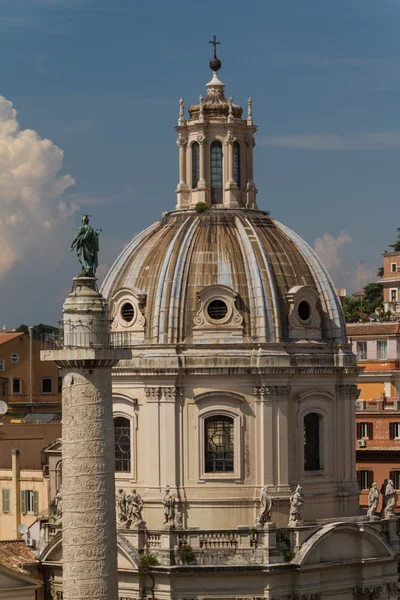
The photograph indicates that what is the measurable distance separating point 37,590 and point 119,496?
15.1ft

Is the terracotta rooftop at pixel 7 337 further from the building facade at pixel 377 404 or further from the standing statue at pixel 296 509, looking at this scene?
the standing statue at pixel 296 509

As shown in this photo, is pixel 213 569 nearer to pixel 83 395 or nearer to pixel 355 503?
pixel 355 503

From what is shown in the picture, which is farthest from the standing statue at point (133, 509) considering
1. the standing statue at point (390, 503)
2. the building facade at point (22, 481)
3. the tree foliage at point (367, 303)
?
the tree foliage at point (367, 303)

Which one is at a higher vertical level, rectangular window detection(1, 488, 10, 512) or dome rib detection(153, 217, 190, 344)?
dome rib detection(153, 217, 190, 344)

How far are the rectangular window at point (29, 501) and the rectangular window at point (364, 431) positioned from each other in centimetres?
1554

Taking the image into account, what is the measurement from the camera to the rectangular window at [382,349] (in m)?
126

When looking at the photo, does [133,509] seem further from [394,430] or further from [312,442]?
[394,430]

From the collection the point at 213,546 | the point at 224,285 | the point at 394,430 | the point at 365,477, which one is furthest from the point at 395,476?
the point at 213,546

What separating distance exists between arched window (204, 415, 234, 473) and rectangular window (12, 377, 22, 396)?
4067cm

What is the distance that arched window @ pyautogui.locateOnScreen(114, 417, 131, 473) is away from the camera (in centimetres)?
8950

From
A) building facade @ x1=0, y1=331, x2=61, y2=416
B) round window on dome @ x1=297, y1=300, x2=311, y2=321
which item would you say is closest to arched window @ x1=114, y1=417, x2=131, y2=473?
round window on dome @ x1=297, y1=300, x2=311, y2=321

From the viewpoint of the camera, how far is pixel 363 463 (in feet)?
349

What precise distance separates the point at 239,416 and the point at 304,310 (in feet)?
17.0

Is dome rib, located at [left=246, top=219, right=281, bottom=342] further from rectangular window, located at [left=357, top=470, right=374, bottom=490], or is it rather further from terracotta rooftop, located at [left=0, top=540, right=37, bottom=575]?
rectangular window, located at [left=357, top=470, right=374, bottom=490]
